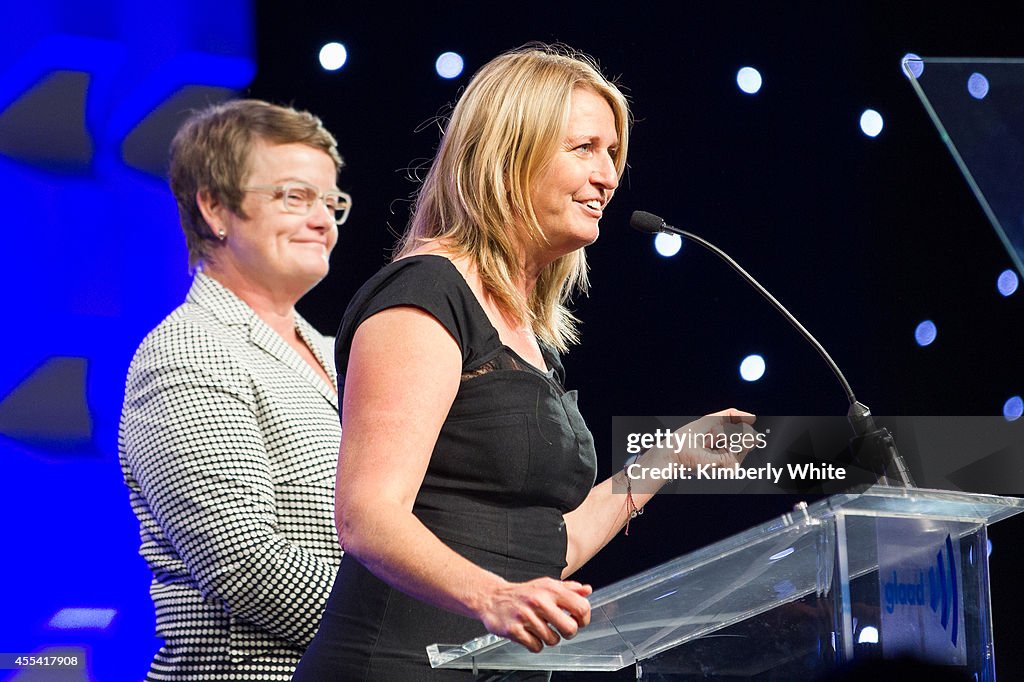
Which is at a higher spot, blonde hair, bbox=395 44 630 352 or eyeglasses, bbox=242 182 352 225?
eyeglasses, bbox=242 182 352 225

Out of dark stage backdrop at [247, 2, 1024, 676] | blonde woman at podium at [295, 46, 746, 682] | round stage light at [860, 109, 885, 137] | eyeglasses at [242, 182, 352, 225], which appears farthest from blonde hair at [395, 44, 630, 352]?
round stage light at [860, 109, 885, 137]

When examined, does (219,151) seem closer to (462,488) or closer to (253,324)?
(253,324)

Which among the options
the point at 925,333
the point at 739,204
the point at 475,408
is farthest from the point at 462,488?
the point at 925,333

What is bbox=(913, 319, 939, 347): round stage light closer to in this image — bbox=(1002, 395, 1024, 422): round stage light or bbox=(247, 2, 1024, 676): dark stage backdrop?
bbox=(247, 2, 1024, 676): dark stage backdrop

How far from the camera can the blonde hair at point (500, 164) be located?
138cm

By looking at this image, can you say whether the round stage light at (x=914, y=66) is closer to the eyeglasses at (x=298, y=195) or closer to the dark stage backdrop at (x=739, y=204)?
the eyeglasses at (x=298, y=195)

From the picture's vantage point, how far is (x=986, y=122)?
125 cm

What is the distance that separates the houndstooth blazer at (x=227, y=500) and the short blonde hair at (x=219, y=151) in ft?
→ 1.24

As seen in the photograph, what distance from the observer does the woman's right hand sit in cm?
94

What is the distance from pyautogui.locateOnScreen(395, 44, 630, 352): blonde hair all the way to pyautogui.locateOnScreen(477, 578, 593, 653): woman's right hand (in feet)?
1.52

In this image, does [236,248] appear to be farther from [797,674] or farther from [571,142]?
[797,674]

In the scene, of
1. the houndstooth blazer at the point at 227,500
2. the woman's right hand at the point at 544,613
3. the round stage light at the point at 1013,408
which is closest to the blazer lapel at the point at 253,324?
the houndstooth blazer at the point at 227,500

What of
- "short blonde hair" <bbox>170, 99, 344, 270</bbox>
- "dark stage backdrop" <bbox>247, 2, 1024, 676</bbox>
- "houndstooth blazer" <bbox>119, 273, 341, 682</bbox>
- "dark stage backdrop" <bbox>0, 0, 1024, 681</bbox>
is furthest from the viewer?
"dark stage backdrop" <bbox>247, 2, 1024, 676</bbox>

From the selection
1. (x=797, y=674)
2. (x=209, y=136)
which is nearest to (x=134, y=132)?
(x=209, y=136)
